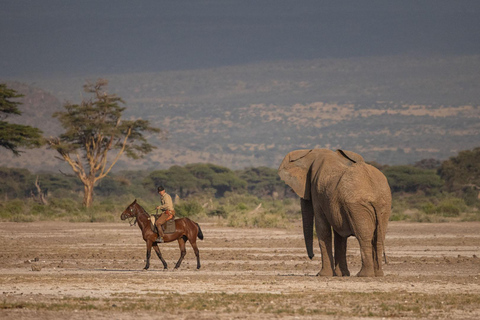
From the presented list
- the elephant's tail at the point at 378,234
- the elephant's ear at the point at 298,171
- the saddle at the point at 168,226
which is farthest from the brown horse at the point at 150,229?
the elephant's tail at the point at 378,234

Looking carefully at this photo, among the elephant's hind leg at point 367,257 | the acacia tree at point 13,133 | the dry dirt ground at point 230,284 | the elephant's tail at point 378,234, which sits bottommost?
the dry dirt ground at point 230,284

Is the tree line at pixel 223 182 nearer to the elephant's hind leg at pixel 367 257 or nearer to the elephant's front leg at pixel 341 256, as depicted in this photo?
the elephant's front leg at pixel 341 256

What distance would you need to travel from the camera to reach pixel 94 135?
60906mm

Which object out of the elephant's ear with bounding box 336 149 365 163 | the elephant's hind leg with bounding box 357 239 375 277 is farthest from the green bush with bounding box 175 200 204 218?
the elephant's hind leg with bounding box 357 239 375 277

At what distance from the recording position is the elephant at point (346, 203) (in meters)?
18.1

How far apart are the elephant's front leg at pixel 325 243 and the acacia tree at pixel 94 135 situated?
39.7 meters

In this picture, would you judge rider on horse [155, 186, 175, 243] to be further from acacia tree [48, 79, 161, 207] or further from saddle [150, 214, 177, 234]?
acacia tree [48, 79, 161, 207]

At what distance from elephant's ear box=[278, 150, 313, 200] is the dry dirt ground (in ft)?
5.90

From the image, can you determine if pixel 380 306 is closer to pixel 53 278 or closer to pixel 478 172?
pixel 53 278

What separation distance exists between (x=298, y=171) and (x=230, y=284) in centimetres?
340

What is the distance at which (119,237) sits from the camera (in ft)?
118

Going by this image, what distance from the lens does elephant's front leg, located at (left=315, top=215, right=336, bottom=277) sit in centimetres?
1900

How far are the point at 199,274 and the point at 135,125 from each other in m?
42.5

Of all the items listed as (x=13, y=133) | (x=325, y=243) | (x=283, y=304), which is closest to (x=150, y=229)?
(x=325, y=243)
